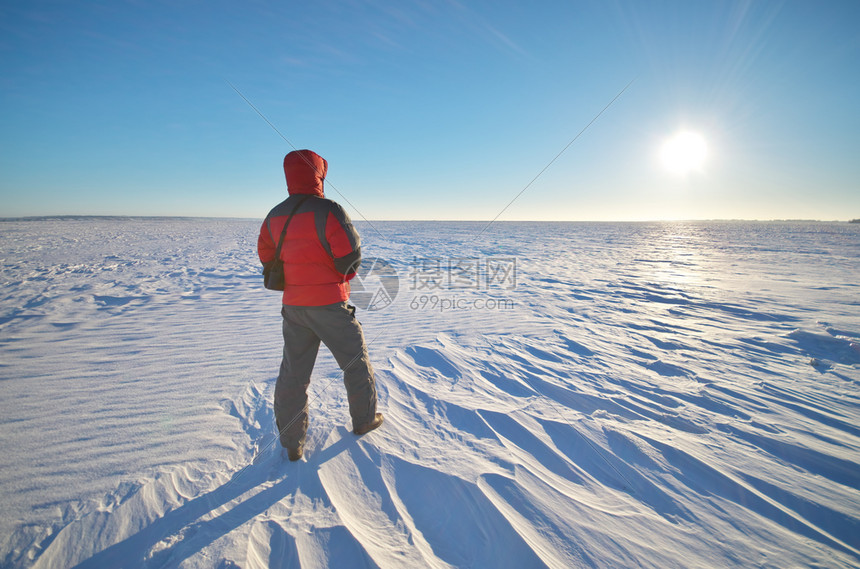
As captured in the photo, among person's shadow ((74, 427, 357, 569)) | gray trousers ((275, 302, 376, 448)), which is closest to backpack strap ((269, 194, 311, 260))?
gray trousers ((275, 302, 376, 448))

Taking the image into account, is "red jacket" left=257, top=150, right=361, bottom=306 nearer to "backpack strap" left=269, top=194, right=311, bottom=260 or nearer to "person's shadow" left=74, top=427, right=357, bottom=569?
"backpack strap" left=269, top=194, right=311, bottom=260

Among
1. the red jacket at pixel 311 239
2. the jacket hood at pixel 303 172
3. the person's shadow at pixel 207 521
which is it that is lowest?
the person's shadow at pixel 207 521

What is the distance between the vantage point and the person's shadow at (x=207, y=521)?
145 centimetres

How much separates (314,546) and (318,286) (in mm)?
1319

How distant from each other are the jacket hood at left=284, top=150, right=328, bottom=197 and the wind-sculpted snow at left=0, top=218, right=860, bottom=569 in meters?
1.73

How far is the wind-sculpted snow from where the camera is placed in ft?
5.01

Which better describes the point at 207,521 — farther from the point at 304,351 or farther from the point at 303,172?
the point at 303,172

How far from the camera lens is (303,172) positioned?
193cm

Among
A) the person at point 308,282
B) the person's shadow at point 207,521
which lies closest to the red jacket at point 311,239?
the person at point 308,282

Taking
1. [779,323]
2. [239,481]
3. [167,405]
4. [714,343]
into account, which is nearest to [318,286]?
[239,481]

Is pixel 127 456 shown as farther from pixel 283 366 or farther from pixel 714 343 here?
pixel 714 343

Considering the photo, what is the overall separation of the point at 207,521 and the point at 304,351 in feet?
3.13

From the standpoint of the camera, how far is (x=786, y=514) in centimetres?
168

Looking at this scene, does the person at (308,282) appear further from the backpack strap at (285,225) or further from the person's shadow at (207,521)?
the person's shadow at (207,521)
